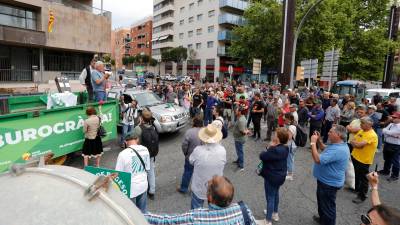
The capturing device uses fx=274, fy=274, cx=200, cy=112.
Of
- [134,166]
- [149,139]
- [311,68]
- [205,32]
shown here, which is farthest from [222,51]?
[134,166]

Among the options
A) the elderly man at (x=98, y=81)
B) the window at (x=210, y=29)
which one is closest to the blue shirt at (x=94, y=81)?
the elderly man at (x=98, y=81)

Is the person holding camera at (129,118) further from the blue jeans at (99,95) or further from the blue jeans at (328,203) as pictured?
the blue jeans at (328,203)

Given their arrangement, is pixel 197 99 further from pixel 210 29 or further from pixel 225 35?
pixel 210 29

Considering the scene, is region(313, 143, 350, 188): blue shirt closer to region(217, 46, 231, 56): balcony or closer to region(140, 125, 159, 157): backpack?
region(140, 125, 159, 157): backpack

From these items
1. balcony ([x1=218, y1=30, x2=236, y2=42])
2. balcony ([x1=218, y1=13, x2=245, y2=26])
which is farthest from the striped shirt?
Result: balcony ([x1=218, y1=13, x2=245, y2=26])

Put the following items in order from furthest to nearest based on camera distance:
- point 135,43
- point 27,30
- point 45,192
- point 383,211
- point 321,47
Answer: point 135,43, point 321,47, point 27,30, point 383,211, point 45,192

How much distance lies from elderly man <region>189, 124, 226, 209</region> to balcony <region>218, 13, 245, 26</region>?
47172mm

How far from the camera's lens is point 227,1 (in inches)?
1892

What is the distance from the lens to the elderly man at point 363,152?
511cm

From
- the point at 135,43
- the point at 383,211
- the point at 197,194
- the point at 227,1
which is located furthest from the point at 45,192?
the point at 135,43

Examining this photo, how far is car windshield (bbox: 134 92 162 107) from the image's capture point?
989cm

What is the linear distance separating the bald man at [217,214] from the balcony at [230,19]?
48933 millimetres

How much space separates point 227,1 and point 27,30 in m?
36.1

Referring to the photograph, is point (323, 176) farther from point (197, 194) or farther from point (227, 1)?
point (227, 1)
